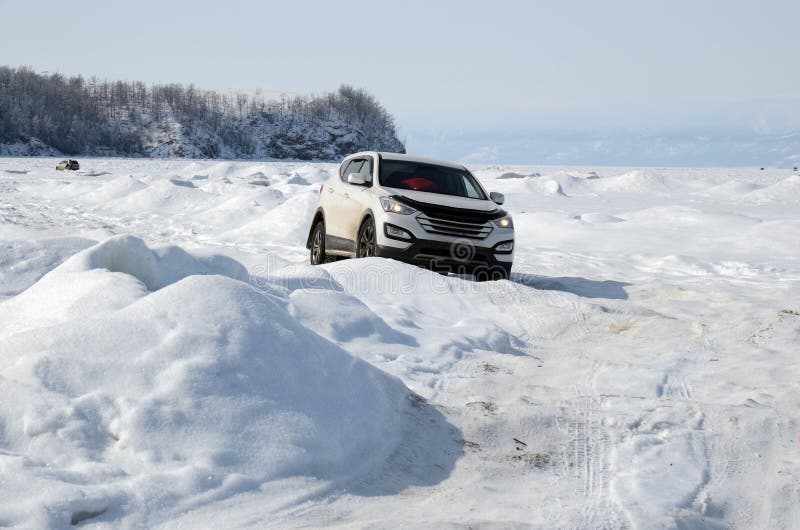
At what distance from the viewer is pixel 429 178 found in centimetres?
1052

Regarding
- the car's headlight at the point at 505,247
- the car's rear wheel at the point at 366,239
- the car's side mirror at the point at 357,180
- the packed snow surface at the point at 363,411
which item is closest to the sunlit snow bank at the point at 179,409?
the packed snow surface at the point at 363,411

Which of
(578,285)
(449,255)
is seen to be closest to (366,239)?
(449,255)

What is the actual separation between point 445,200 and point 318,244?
2.44 meters

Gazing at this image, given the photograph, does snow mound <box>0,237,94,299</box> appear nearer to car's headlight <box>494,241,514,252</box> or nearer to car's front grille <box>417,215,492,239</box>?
car's front grille <box>417,215,492,239</box>

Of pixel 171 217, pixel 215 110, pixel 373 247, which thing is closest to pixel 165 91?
pixel 215 110

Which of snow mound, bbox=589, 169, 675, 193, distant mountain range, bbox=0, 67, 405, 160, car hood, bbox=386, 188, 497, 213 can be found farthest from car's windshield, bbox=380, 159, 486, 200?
distant mountain range, bbox=0, 67, 405, 160

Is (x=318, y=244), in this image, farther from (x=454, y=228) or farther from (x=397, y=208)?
(x=454, y=228)

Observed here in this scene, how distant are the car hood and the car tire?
1795 mm

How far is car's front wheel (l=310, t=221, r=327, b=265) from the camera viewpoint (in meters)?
11.2

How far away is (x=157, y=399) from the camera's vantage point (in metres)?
3.78

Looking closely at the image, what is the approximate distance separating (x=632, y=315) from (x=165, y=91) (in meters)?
132

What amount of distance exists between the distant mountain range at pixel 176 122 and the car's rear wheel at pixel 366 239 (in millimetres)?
98376

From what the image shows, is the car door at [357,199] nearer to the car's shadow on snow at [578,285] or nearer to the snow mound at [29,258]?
the car's shadow on snow at [578,285]

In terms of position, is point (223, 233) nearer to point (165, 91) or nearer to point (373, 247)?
point (373, 247)
